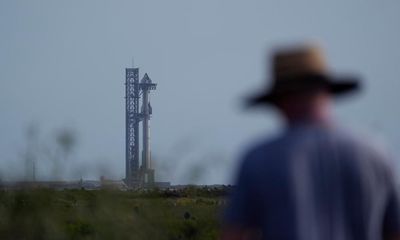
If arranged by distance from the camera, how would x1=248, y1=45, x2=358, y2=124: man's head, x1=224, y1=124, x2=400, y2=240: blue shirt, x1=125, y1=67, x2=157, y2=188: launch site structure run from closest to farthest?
x1=224, y1=124, x2=400, y2=240: blue shirt
x1=248, y1=45, x2=358, y2=124: man's head
x1=125, y1=67, x2=157, y2=188: launch site structure

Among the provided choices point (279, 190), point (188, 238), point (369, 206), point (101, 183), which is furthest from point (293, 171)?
point (188, 238)

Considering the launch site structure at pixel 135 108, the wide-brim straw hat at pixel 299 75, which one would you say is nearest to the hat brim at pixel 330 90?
the wide-brim straw hat at pixel 299 75

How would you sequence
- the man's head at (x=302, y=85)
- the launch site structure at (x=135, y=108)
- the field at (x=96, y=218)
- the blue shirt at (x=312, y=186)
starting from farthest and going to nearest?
the launch site structure at (x=135, y=108), the field at (x=96, y=218), the man's head at (x=302, y=85), the blue shirt at (x=312, y=186)

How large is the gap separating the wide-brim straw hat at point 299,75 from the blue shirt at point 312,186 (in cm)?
20

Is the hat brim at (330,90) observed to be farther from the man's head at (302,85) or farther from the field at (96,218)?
the field at (96,218)

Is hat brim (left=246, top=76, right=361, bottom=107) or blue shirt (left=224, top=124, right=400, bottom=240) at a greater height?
hat brim (left=246, top=76, right=361, bottom=107)

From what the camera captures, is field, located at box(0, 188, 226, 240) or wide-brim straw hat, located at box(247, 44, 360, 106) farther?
field, located at box(0, 188, 226, 240)

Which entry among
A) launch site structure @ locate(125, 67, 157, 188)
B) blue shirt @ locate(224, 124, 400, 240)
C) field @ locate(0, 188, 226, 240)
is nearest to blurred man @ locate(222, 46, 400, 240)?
blue shirt @ locate(224, 124, 400, 240)

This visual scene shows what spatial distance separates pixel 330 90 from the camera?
4.56 meters

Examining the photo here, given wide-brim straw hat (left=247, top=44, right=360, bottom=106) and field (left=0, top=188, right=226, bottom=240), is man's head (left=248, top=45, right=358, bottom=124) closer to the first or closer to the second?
wide-brim straw hat (left=247, top=44, right=360, bottom=106)

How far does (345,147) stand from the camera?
14.3ft

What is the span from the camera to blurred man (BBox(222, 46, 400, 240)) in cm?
430

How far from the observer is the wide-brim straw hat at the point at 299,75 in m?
4.46

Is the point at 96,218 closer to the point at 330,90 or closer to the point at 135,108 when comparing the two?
the point at 330,90
